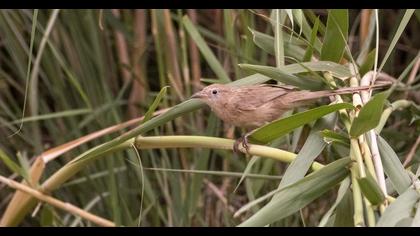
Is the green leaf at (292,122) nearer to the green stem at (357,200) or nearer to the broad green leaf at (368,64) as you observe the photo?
the green stem at (357,200)

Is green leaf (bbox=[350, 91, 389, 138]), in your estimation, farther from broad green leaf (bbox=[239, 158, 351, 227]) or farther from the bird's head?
the bird's head

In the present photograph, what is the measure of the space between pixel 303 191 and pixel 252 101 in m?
0.81

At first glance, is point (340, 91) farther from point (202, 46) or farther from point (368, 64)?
point (202, 46)

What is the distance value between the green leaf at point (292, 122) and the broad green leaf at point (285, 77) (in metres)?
0.11

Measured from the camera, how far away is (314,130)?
1.69 metres

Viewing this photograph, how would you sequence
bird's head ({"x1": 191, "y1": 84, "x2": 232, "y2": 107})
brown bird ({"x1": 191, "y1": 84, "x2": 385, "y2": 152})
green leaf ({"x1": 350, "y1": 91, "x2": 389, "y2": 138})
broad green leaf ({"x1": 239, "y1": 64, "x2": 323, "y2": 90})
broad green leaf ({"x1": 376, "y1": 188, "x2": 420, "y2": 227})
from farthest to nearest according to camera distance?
bird's head ({"x1": 191, "y1": 84, "x2": 232, "y2": 107}) < brown bird ({"x1": 191, "y1": 84, "x2": 385, "y2": 152}) < broad green leaf ({"x1": 239, "y1": 64, "x2": 323, "y2": 90}) < green leaf ({"x1": 350, "y1": 91, "x2": 389, "y2": 138}) < broad green leaf ({"x1": 376, "y1": 188, "x2": 420, "y2": 227})

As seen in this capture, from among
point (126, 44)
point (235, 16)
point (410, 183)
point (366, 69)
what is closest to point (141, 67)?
point (126, 44)

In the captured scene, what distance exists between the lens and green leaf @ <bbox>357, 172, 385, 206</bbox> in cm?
128

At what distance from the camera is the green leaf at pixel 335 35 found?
1.69m

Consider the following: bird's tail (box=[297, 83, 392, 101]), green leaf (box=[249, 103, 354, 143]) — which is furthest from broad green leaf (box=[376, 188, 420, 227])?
bird's tail (box=[297, 83, 392, 101])

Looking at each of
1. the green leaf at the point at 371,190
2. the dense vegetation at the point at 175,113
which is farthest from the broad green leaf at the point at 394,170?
the green leaf at the point at 371,190

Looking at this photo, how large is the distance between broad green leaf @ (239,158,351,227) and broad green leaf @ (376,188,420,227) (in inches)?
4.9

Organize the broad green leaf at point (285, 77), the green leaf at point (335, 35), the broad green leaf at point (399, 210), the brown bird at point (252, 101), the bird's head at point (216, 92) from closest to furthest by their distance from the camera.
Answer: the broad green leaf at point (399, 210) → the broad green leaf at point (285, 77) → the green leaf at point (335, 35) → the brown bird at point (252, 101) → the bird's head at point (216, 92)

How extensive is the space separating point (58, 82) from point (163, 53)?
1.41 ft
